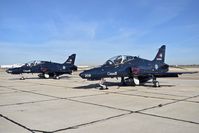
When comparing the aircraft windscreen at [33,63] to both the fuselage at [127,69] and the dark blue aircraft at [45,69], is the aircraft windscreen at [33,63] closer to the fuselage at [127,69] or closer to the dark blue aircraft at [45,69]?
the dark blue aircraft at [45,69]

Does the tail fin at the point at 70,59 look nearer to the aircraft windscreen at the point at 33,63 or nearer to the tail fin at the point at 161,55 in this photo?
the aircraft windscreen at the point at 33,63

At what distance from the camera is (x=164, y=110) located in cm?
771

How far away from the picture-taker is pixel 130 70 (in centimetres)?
1622

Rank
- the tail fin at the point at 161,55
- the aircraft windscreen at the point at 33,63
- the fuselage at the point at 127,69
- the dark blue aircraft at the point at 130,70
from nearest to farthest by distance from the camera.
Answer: the fuselage at the point at 127,69 < the dark blue aircraft at the point at 130,70 < the tail fin at the point at 161,55 < the aircraft windscreen at the point at 33,63

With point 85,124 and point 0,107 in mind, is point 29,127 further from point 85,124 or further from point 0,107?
point 0,107

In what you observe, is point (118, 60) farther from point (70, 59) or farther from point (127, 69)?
point (70, 59)

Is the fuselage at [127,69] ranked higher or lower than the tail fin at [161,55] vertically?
lower

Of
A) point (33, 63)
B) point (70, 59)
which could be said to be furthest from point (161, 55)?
point (33, 63)

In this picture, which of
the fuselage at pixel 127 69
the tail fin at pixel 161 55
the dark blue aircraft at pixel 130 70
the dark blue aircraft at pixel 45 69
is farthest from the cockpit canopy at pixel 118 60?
the dark blue aircraft at pixel 45 69

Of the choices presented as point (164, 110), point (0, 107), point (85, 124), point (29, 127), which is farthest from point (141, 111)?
point (0, 107)

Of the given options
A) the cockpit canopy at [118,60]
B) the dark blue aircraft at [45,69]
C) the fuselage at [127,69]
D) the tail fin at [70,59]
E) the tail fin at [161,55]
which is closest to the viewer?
the fuselage at [127,69]

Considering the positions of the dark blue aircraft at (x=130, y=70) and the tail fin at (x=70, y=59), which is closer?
the dark blue aircraft at (x=130, y=70)

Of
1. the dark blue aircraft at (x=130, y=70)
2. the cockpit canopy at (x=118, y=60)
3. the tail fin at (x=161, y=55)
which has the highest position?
the tail fin at (x=161, y=55)

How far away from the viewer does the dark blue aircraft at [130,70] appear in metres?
14.7
